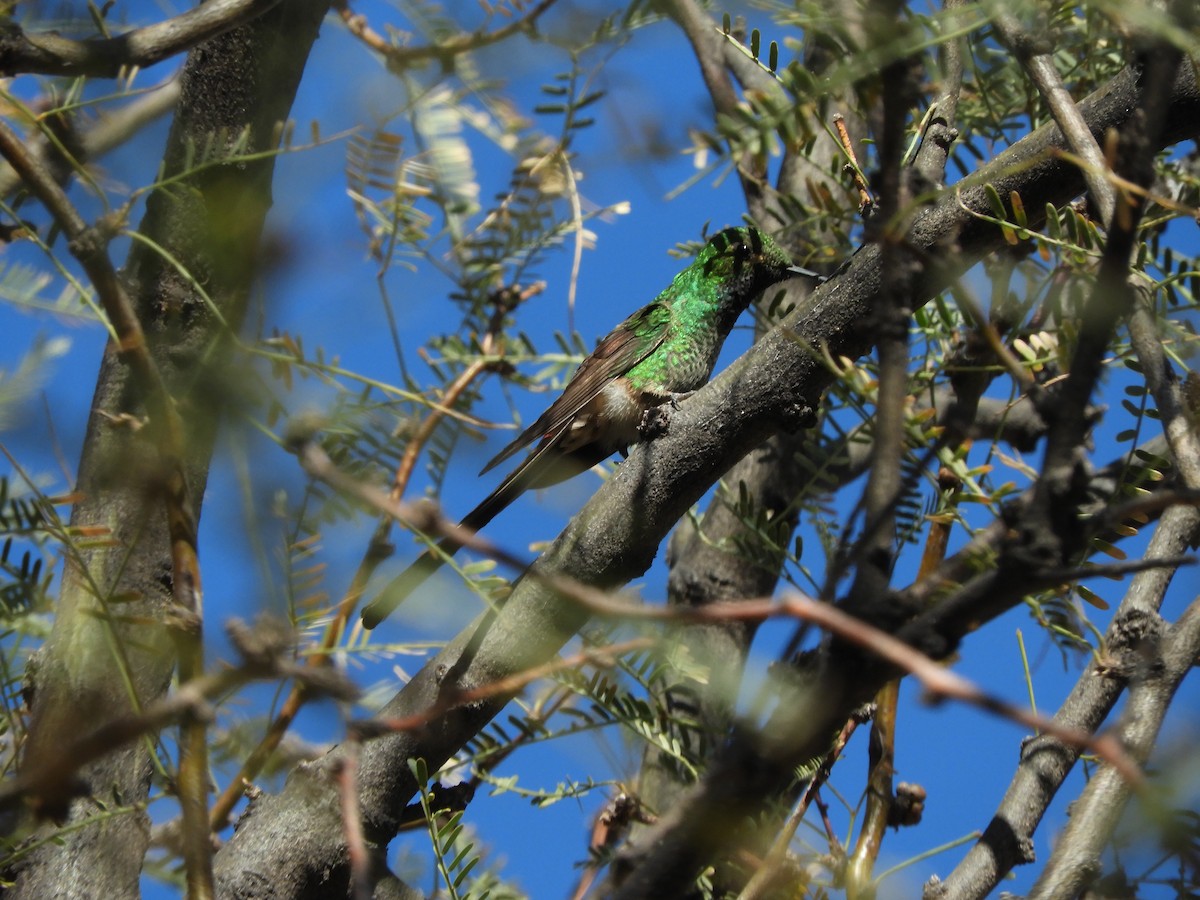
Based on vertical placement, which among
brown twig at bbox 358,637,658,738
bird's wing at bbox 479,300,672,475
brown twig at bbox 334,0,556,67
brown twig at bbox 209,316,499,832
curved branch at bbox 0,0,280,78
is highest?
bird's wing at bbox 479,300,672,475

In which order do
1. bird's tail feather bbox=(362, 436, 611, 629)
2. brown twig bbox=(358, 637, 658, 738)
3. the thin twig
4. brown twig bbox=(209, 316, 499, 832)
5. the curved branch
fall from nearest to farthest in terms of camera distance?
brown twig bbox=(358, 637, 658, 738) → the thin twig → the curved branch → brown twig bbox=(209, 316, 499, 832) → bird's tail feather bbox=(362, 436, 611, 629)

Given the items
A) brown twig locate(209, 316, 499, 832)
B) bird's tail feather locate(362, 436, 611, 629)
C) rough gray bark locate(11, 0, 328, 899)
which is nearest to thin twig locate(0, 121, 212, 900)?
rough gray bark locate(11, 0, 328, 899)

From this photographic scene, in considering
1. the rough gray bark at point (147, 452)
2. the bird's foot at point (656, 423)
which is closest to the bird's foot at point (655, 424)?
the bird's foot at point (656, 423)

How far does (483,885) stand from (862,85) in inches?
66.2

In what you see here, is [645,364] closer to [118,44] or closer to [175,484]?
[118,44]

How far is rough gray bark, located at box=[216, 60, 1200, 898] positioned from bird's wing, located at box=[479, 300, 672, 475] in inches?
44.0

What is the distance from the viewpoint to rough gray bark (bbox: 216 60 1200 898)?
6.20 ft

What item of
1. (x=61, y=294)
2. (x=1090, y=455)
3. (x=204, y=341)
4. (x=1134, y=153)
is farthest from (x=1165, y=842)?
(x=1090, y=455)

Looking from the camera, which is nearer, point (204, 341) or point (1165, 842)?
point (1165, 842)

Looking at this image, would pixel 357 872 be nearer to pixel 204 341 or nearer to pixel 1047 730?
pixel 1047 730

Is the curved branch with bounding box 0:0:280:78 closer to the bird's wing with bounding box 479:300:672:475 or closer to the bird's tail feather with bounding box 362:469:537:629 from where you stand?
the bird's tail feather with bounding box 362:469:537:629

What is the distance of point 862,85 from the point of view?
1.15 m

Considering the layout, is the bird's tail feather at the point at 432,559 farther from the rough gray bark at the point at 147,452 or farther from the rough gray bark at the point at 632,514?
the rough gray bark at the point at 147,452

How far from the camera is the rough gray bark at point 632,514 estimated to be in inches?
74.4
